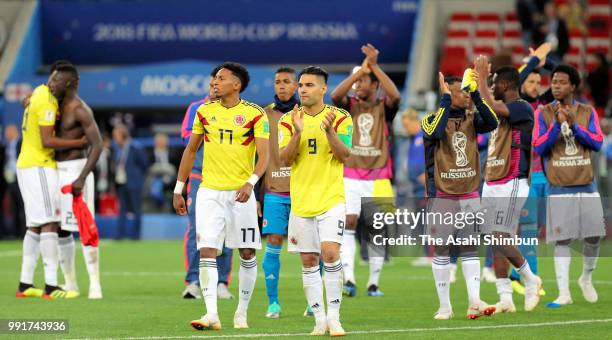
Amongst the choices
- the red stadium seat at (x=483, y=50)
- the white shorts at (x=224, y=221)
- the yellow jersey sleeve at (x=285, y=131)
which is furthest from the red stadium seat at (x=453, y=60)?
the yellow jersey sleeve at (x=285, y=131)

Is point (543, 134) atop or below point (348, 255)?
atop

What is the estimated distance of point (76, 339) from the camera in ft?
30.9

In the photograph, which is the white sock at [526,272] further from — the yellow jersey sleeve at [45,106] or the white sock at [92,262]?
the yellow jersey sleeve at [45,106]

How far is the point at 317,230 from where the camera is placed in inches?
390

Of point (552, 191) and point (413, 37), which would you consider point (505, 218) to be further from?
point (413, 37)

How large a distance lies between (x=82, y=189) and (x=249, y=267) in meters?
3.23

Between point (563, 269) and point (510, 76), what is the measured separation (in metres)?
2.07

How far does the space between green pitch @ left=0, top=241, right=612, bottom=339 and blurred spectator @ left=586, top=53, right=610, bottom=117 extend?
9991mm

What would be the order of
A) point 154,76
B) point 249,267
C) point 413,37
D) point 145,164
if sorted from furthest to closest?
point 413,37
point 154,76
point 145,164
point 249,267

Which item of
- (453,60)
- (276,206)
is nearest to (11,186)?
(453,60)

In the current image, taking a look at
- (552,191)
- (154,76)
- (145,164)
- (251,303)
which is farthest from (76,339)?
(154,76)

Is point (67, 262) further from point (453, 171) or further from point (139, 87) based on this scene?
point (139, 87)

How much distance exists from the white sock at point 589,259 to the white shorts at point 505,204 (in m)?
1.09

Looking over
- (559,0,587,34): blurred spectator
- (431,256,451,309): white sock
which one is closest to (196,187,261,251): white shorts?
(431,256,451,309): white sock
